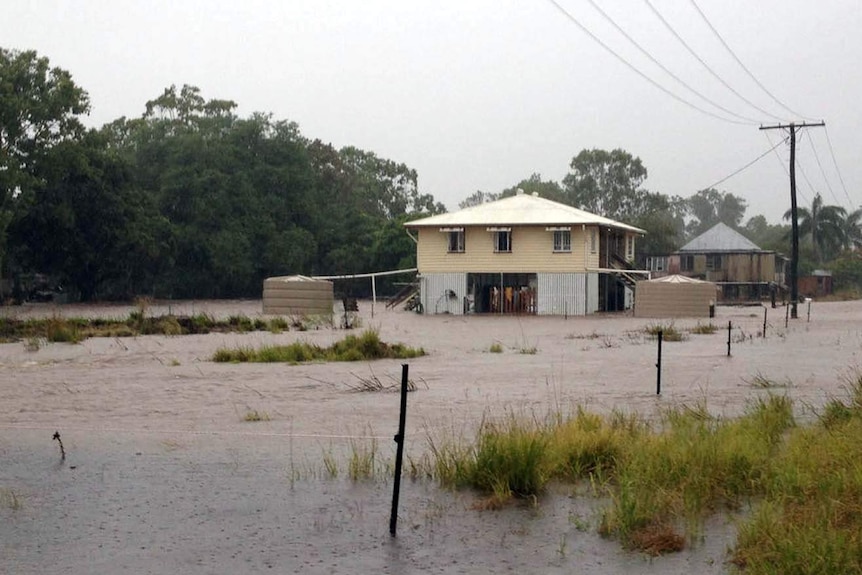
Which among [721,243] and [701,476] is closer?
[701,476]

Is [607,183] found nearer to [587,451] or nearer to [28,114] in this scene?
[28,114]

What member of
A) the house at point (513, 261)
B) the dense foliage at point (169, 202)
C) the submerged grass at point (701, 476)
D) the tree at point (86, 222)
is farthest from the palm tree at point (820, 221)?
the submerged grass at point (701, 476)

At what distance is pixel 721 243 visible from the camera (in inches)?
3487

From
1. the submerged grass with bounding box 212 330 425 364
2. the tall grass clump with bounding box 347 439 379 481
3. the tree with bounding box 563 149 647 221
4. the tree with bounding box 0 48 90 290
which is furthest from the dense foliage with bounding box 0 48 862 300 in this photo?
the tall grass clump with bounding box 347 439 379 481

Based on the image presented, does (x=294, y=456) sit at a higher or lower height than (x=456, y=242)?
lower

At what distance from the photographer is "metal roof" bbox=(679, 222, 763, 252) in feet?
287

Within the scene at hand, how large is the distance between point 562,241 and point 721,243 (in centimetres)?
3410

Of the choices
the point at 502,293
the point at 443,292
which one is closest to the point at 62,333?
the point at 443,292

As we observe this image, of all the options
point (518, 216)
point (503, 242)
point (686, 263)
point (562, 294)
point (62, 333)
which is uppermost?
point (518, 216)

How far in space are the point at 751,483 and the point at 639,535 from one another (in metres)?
1.70

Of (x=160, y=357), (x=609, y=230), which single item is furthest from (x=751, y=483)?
(x=609, y=230)

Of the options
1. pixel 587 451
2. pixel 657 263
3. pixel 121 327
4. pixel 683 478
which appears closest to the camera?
pixel 683 478

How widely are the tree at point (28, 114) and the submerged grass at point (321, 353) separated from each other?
32703 mm

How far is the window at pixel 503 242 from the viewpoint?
58.8 metres
